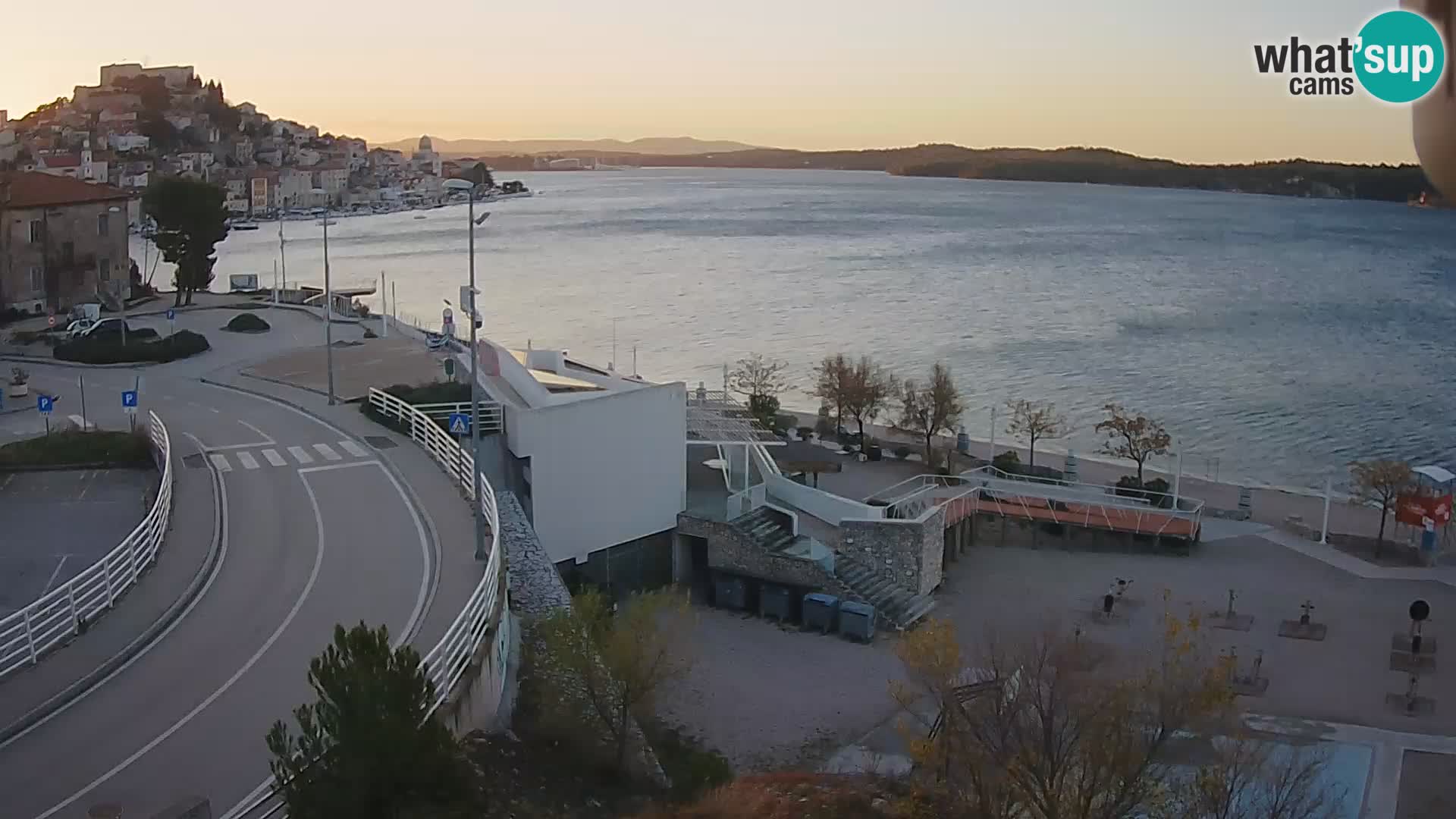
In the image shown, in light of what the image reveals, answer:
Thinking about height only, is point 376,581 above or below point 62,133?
below

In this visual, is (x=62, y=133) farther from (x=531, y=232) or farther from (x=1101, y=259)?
→ (x=1101, y=259)

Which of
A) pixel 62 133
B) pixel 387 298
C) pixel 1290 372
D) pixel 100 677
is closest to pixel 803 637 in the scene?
pixel 100 677

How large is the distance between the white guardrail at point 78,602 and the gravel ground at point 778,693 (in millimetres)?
6824

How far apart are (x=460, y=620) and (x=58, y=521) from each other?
10.7 metres

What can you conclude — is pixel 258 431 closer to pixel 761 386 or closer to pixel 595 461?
pixel 595 461

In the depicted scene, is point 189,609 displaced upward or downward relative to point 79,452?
upward

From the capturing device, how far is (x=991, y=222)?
550 ft

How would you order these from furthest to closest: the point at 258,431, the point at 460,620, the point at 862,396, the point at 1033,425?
the point at 862,396 < the point at 1033,425 < the point at 258,431 < the point at 460,620

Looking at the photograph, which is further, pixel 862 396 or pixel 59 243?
pixel 59 243

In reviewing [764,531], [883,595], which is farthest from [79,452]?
[883,595]

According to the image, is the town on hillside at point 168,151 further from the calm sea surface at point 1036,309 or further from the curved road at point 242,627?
the curved road at point 242,627

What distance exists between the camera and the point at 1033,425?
118ft

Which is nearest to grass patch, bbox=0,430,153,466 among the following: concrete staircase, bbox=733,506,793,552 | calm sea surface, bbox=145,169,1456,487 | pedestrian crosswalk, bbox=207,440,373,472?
pedestrian crosswalk, bbox=207,440,373,472

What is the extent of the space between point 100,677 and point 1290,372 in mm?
59305
